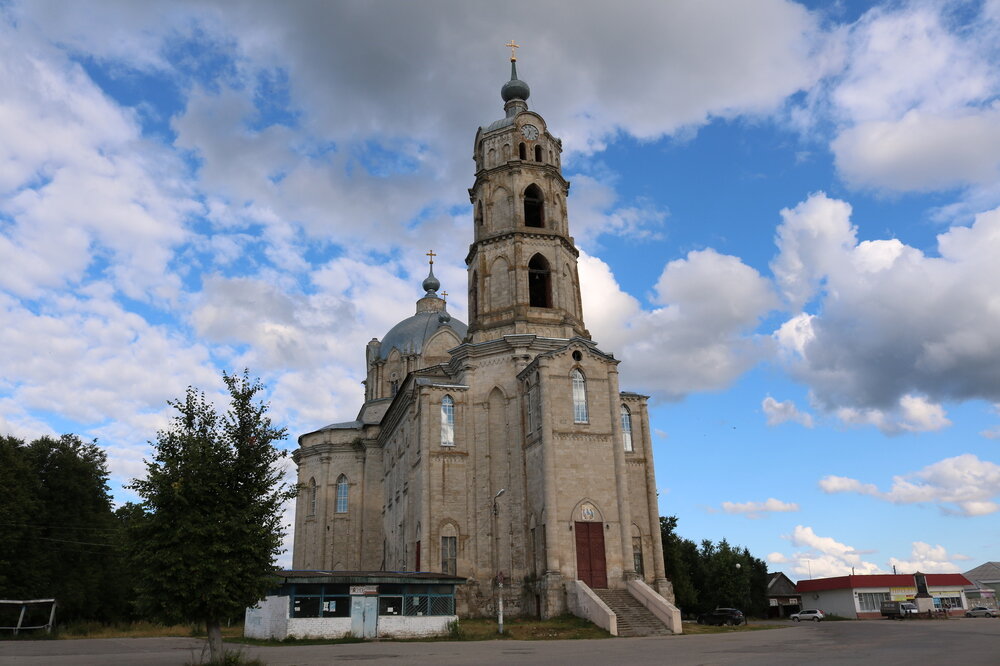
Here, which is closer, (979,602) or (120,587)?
(120,587)

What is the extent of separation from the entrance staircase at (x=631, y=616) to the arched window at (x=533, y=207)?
20.0 meters

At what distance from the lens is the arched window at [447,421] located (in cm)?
3847

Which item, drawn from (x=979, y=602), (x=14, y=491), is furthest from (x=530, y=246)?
(x=979, y=602)

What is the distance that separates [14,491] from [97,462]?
10003 mm

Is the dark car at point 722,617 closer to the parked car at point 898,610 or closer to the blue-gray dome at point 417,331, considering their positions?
the parked car at point 898,610

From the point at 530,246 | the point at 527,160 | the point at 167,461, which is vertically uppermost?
the point at 527,160

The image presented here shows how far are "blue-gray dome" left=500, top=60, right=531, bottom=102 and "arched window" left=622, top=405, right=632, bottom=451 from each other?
19305 millimetres

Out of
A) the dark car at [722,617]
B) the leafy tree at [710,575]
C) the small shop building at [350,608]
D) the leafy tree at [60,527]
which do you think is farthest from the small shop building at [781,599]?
the leafy tree at [60,527]

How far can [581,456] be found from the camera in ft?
118

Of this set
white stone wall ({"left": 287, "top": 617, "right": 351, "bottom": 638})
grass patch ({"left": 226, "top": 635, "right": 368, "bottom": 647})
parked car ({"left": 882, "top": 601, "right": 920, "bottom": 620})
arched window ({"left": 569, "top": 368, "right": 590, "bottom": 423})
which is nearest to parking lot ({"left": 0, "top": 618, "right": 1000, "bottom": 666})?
grass patch ({"left": 226, "top": 635, "right": 368, "bottom": 647})

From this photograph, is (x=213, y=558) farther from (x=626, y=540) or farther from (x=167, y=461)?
(x=626, y=540)

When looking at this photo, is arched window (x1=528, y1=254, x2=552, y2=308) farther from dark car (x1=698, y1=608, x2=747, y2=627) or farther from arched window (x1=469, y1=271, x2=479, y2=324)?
dark car (x1=698, y1=608, x2=747, y2=627)

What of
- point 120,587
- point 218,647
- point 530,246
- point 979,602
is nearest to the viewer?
point 218,647

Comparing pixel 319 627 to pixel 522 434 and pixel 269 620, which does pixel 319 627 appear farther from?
pixel 522 434
